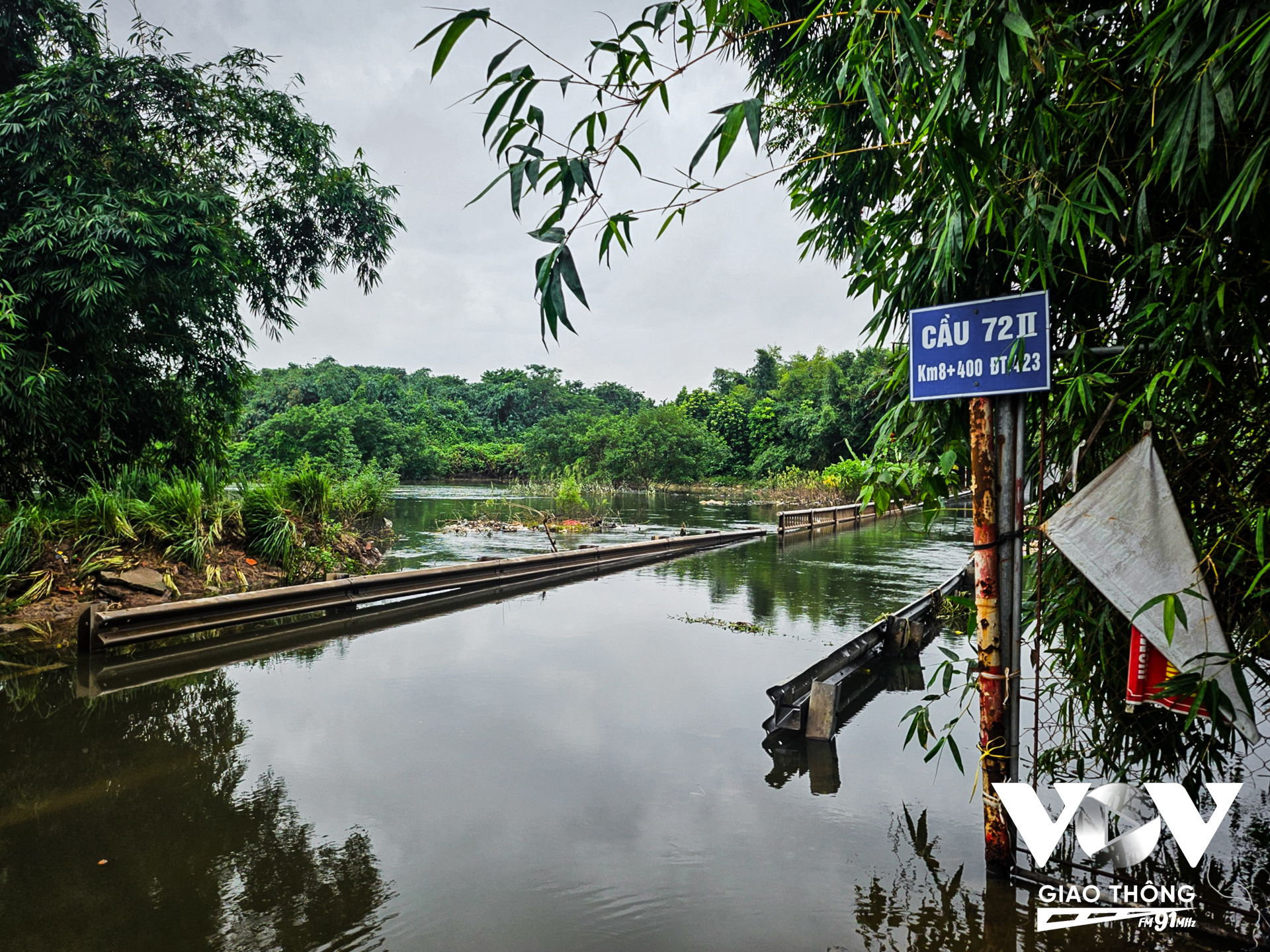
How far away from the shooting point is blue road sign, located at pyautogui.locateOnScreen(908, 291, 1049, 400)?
7.97ft

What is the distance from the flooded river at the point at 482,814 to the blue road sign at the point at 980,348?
1.93 m

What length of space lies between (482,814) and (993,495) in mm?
2642

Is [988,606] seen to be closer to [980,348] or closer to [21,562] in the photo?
[980,348]

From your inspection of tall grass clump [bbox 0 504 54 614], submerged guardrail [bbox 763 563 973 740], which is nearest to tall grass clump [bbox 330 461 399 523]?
tall grass clump [bbox 0 504 54 614]

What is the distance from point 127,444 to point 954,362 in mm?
10522

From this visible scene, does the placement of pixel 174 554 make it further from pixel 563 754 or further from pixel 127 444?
pixel 563 754

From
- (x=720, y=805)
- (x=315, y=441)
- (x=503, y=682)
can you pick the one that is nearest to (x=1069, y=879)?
(x=720, y=805)

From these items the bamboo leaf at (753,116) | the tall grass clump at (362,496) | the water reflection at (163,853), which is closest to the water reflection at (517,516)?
the tall grass clump at (362,496)

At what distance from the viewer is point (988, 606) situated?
260 centimetres

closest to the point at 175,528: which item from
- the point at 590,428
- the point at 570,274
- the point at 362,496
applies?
the point at 362,496

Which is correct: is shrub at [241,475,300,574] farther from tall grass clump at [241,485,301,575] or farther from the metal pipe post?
the metal pipe post

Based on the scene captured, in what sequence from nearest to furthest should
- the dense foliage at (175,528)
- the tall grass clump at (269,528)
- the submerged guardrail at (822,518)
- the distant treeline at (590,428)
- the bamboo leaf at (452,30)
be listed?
the bamboo leaf at (452,30), the dense foliage at (175,528), the tall grass clump at (269,528), the submerged guardrail at (822,518), the distant treeline at (590,428)

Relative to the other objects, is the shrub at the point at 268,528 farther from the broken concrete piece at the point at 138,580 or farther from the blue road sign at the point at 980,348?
the blue road sign at the point at 980,348

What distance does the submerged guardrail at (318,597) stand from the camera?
19.1 ft
